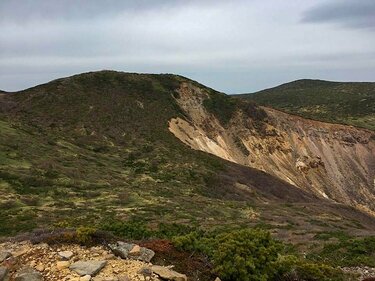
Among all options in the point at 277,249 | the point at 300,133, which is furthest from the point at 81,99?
the point at 277,249

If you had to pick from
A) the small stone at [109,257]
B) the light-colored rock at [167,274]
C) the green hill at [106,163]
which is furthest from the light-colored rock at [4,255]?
the green hill at [106,163]

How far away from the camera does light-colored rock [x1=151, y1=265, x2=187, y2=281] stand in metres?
12.9

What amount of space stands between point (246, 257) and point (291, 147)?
70.1m

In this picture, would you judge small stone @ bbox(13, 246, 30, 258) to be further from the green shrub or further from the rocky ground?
the green shrub

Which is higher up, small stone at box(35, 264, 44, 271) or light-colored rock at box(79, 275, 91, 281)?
small stone at box(35, 264, 44, 271)

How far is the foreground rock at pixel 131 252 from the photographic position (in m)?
14.0

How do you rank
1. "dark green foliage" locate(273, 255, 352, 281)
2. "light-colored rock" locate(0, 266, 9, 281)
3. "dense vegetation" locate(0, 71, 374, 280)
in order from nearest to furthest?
1. "light-colored rock" locate(0, 266, 9, 281)
2. "dark green foliage" locate(273, 255, 352, 281)
3. "dense vegetation" locate(0, 71, 374, 280)

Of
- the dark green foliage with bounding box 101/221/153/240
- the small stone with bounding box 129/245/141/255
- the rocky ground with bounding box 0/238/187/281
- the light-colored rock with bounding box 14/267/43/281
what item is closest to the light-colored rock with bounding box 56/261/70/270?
the rocky ground with bounding box 0/238/187/281

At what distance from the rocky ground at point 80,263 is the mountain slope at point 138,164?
8.46 metres

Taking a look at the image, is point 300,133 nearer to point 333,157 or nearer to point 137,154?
point 333,157

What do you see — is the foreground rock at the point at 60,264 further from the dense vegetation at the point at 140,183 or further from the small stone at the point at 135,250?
the dense vegetation at the point at 140,183

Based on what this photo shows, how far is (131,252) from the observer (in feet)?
46.2

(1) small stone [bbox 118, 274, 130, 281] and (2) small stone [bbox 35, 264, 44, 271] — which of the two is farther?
(2) small stone [bbox 35, 264, 44, 271]

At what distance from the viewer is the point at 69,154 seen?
185ft
